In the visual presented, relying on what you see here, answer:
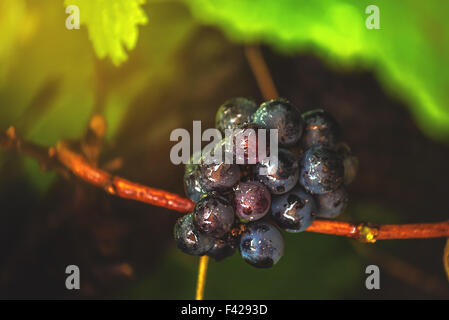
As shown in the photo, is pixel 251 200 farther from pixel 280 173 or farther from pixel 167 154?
pixel 167 154

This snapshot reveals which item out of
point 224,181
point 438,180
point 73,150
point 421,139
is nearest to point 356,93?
point 421,139

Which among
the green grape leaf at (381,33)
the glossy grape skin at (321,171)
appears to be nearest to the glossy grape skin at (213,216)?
the glossy grape skin at (321,171)

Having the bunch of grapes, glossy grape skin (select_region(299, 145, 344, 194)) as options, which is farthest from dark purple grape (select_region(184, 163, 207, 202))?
glossy grape skin (select_region(299, 145, 344, 194))

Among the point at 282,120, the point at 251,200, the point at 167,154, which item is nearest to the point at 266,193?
the point at 251,200

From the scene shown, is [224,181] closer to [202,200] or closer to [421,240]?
[202,200]

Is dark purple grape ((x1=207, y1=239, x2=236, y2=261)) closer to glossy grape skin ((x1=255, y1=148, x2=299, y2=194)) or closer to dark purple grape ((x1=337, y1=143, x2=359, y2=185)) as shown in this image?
glossy grape skin ((x1=255, y1=148, x2=299, y2=194))

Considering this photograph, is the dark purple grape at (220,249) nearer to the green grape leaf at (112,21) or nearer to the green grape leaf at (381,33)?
the green grape leaf at (112,21)
